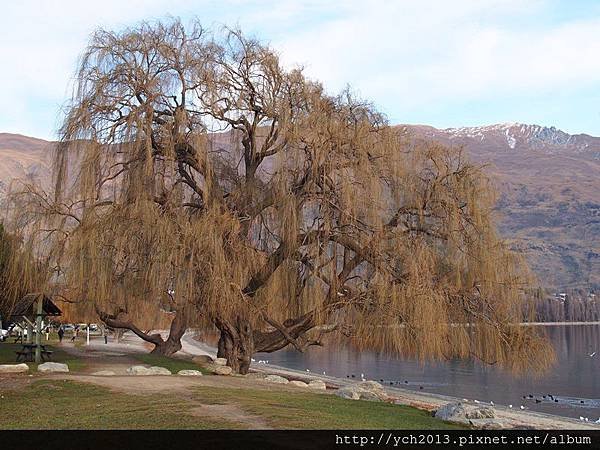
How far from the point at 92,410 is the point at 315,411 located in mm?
4562

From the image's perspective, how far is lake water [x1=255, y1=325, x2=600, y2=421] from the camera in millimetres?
39375

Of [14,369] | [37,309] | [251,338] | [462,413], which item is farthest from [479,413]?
[37,309]

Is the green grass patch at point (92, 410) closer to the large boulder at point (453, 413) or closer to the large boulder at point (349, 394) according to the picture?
the large boulder at point (349, 394)

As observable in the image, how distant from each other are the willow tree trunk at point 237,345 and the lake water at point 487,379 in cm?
385

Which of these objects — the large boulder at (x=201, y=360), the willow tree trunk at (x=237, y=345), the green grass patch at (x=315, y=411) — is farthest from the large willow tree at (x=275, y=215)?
the green grass patch at (x=315, y=411)

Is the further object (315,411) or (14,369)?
(14,369)

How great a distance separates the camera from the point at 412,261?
80.8 ft

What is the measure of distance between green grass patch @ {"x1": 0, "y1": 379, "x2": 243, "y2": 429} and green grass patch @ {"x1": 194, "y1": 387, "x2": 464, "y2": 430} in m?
1.15

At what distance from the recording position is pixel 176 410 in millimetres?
13883

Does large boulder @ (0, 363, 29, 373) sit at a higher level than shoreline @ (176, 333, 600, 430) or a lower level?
higher

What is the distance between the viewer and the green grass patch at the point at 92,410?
1235 cm

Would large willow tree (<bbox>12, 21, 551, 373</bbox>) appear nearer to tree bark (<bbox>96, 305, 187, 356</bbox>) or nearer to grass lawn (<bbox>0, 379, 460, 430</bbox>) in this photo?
tree bark (<bbox>96, 305, 187, 356</bbox>)

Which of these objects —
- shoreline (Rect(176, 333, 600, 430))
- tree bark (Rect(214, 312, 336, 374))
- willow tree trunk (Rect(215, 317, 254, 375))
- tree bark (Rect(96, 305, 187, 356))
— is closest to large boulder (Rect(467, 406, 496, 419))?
shoreline (Rect(176, 333, 600, 430))

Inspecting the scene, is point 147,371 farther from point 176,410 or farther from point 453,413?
point 453,413
